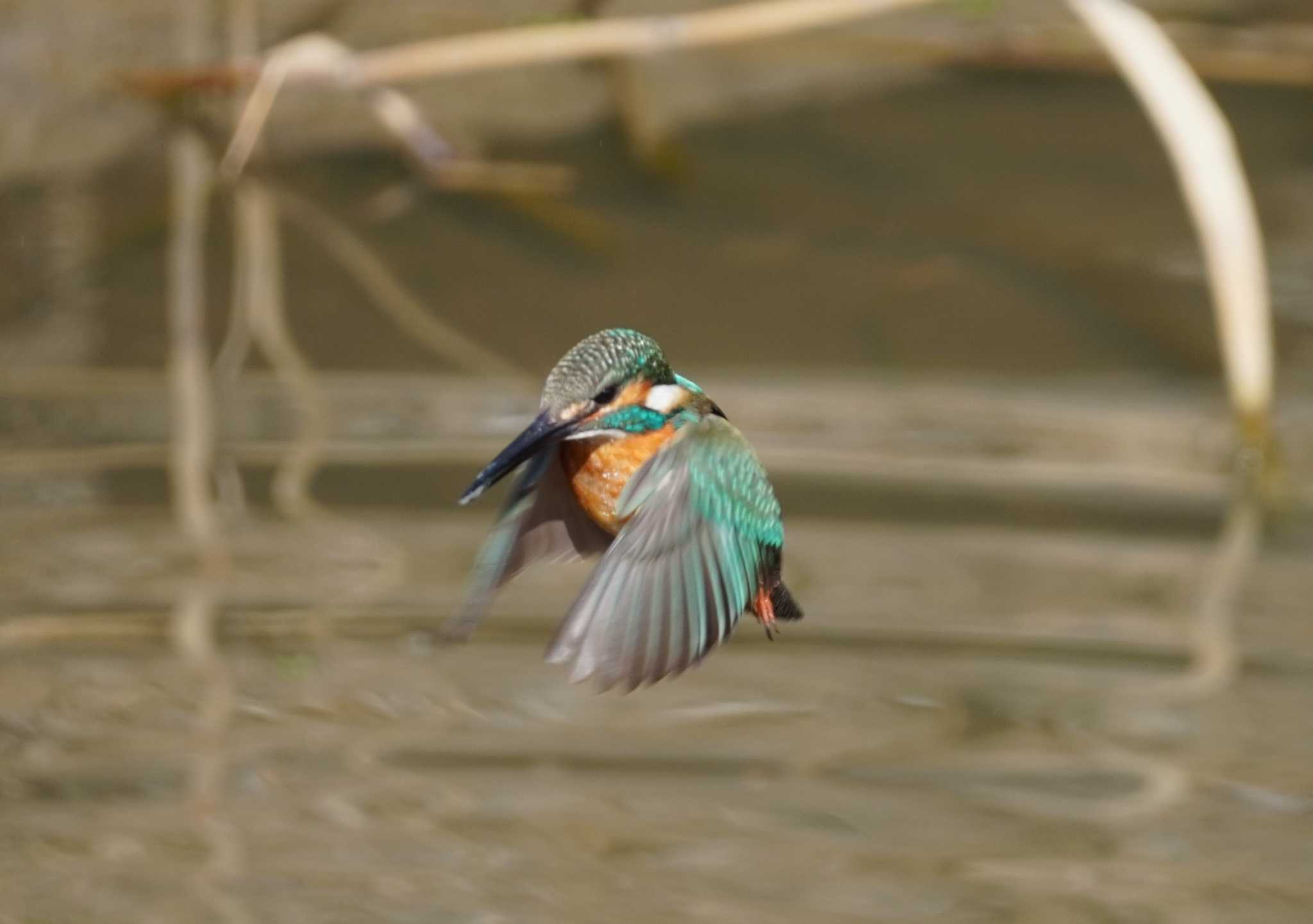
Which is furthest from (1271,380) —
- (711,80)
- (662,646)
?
(662,646)

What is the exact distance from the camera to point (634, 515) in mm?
1417

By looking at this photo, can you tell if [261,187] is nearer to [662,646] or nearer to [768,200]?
[768,200]

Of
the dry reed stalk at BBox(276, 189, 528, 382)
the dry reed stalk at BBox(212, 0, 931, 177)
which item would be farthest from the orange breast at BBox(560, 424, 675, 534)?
the dry reed stalk at BBox(276, 189, 528, 382)

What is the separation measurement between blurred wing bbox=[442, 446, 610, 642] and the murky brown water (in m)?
0.96

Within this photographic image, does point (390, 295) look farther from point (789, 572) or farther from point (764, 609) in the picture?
point (764, 609)

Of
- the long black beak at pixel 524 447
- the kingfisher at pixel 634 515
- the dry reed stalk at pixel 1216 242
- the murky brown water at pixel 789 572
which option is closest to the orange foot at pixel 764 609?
the kingfisher at pixel 634 515

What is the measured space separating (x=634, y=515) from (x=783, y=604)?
0.26 metres

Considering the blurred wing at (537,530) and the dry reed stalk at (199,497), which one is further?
the dry reed stalk at (199,497)

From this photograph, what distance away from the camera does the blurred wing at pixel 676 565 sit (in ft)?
4.22

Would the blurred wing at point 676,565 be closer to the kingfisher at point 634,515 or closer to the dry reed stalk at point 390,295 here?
the kingfisher at point 634,515

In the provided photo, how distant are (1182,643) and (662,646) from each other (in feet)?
6.44

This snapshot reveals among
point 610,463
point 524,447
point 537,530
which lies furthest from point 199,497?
point 524,447

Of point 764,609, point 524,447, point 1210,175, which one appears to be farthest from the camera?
point 1210,175

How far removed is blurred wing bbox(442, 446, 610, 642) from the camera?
4.88ft
